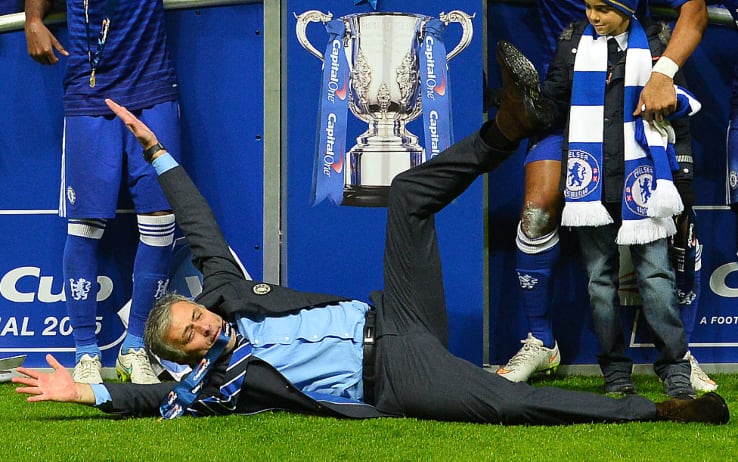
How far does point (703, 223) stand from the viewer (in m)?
4.91

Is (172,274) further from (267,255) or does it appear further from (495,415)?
(495,415)

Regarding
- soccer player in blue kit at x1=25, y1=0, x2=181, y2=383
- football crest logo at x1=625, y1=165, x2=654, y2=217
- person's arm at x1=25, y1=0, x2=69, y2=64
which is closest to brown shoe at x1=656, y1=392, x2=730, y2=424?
football crest logo at x1=625, y1=165, x2=654, y2=217

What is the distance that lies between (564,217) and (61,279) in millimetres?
2310

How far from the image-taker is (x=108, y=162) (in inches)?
182

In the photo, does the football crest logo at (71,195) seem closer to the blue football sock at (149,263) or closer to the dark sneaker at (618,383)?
the blue football sock at (149,263)

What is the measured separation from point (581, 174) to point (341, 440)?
5.26ft

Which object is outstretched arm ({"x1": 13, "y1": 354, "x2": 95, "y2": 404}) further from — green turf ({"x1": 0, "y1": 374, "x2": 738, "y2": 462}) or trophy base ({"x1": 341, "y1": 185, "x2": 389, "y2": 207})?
trophy base ({"x1": 341, "y1": 185, "x2": 389, "y2": 207})

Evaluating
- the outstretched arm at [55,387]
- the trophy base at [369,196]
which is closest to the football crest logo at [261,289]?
the outstretched arm at [55,387]

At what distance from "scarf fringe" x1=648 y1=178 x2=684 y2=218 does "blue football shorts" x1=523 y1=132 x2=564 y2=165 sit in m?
0.50

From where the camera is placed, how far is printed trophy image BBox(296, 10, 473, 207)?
4602 mm

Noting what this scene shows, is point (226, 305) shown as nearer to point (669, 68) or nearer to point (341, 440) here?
point (341, 440)

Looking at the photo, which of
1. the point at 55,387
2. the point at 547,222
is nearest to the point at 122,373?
the point at 55,387

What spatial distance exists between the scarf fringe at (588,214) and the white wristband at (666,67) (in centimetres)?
55

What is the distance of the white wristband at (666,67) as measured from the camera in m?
4.14
